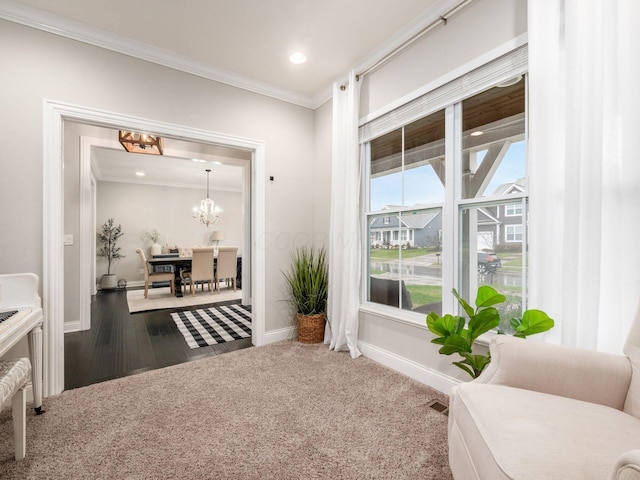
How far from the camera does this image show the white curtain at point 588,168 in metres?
1.26

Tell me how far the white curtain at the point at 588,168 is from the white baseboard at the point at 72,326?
15.0ft

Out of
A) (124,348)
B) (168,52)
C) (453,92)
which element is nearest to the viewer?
(453,92)

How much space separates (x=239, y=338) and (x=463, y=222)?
101 inches

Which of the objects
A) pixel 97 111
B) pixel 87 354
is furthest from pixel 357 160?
pixel 87 354

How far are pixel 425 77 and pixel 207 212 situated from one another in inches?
245

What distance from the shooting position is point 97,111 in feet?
7.54

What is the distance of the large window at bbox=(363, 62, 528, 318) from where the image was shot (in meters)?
1.83

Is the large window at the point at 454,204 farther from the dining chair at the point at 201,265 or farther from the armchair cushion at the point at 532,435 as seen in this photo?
the dining chair at the point at 201,265

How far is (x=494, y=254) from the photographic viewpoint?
1909 mm

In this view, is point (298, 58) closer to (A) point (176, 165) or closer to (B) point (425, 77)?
(B) point (425, 77)

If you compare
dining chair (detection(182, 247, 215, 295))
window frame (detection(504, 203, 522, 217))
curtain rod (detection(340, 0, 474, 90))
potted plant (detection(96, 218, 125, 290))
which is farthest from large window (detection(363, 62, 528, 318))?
potted plant (detection(96, 218, 125, 290))

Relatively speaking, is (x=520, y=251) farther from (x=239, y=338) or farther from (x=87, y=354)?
(x=87, y=354)

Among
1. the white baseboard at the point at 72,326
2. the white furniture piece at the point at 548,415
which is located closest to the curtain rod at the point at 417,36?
the white furniture piece at the point at 548,415

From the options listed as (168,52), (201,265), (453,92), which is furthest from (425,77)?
(201,265)
